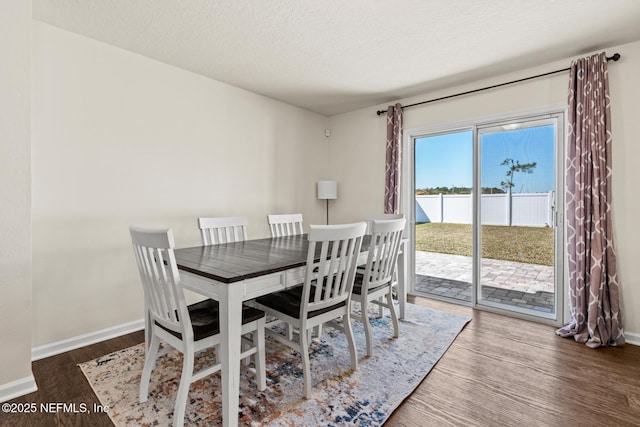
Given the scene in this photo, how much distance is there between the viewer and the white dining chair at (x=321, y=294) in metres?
1.78

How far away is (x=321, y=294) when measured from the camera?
199 cm

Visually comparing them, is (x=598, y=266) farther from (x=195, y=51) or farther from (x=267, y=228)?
(x=195, y=51)

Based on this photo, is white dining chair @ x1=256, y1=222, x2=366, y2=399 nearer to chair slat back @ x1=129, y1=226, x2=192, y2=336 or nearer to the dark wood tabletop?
the dark wood tabletop

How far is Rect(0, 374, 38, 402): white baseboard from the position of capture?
1777 mm

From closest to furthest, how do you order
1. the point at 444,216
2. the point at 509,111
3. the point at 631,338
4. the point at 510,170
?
the point at 631,338 < the point at 509,111 < the point at 510,170 < the point at 444,216

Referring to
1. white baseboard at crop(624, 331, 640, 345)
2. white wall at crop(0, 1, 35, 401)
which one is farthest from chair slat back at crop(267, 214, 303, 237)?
white baseboard at crop(624, 331, 640, 345)

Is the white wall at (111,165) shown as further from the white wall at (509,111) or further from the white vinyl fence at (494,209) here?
the white vinyl fence at (494,209)

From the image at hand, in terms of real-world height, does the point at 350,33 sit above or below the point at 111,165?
above

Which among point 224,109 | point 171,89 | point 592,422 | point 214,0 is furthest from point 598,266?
point 171,89

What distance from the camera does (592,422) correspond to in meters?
1.61

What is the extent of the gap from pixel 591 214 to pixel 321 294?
7.98 feet

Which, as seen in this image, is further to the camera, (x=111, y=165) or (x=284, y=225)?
(x=284, y=225)

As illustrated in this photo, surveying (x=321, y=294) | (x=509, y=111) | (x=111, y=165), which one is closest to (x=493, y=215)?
(x=509, y=111)

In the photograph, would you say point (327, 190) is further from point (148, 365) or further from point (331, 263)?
point (148, 365)
